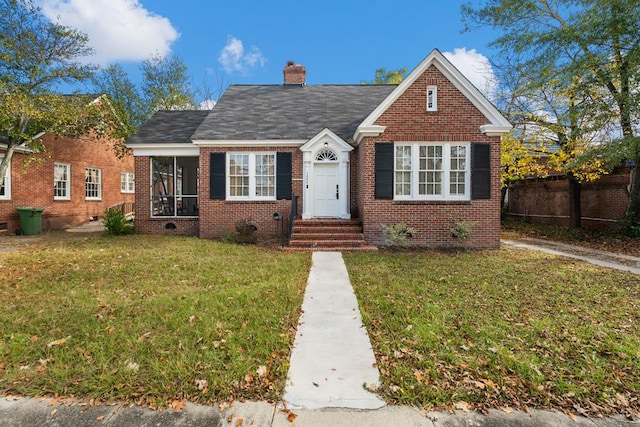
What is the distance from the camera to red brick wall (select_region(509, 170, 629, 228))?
13039 mm

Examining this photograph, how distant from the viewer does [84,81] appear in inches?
536

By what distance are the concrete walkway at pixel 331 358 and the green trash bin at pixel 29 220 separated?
46.8ft

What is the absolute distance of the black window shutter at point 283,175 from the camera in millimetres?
11789

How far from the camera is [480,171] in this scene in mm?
10164

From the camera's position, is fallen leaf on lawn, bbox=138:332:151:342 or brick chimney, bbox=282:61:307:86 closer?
fallen leaf on lawn, bbox=138:332:151:342

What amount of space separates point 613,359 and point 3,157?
61.0ft

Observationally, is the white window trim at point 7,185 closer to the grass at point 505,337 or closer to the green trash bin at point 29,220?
the green trash bin at point 29,220

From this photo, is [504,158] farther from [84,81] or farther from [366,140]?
[84,81]

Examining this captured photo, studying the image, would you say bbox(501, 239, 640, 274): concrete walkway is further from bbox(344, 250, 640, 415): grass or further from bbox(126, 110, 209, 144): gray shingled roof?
bbox(126, 110, 209, 144): gray shingled roof

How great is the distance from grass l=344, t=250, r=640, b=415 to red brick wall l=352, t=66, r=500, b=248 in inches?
125

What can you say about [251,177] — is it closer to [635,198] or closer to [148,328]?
[148,328]

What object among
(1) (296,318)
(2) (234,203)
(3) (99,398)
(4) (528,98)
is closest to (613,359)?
(1) (296,318)

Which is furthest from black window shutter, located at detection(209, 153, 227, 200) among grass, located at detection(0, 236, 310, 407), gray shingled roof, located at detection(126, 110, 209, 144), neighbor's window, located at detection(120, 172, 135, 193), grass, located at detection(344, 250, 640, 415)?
neighbor's window, located at detection(120, 172, 135, 193)

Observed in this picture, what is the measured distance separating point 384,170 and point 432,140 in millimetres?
1732
